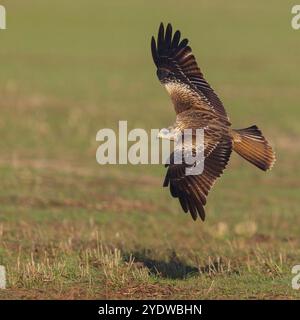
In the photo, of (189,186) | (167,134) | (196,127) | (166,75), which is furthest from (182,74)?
(189,186)

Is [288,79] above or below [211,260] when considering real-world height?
above

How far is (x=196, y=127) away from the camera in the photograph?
30.0 feet

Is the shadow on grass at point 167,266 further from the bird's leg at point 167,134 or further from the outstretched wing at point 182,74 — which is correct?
the outstretched wing at point 182,74

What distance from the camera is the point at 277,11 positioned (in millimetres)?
50656

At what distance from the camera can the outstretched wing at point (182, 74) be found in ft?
31.9

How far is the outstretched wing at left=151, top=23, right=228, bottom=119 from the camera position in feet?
31.9

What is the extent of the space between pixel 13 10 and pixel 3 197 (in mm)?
31145

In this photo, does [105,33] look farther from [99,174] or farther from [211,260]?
[211,260]

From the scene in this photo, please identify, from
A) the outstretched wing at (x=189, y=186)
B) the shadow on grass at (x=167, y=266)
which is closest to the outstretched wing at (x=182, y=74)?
the outstretched wing at (x=189, y=186)

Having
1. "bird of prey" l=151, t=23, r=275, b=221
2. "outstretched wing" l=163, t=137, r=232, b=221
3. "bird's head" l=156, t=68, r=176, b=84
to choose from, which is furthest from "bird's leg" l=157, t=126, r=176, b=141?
"bird's head" l=156, t=68, r=176, b=84

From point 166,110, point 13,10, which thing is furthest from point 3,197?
point 13,10

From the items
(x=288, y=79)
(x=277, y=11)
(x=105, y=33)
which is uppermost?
(x=277, y=11)

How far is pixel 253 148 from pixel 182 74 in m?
1.21

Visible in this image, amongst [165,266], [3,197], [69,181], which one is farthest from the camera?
[69,181]
